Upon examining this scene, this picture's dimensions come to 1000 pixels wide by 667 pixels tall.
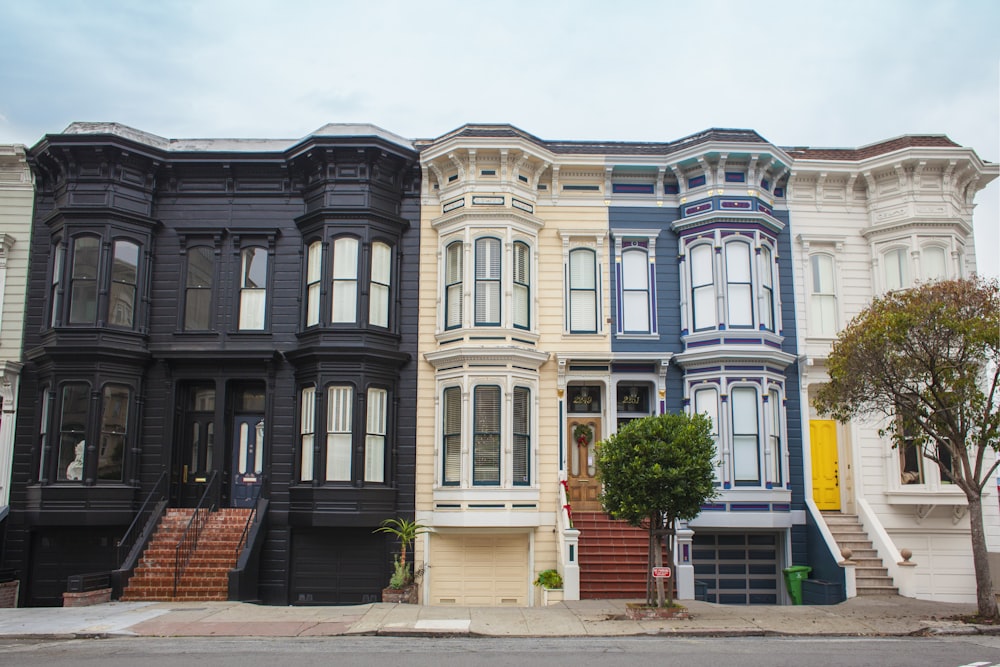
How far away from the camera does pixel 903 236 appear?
21.6 meters

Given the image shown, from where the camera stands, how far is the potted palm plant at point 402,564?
1886cm

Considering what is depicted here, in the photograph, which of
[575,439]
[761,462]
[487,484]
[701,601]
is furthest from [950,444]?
[487,484]

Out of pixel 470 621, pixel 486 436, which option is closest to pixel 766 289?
pixel 486 436

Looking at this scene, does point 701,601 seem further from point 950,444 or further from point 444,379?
point 444,379

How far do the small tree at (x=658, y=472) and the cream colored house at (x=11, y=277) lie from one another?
538 inches

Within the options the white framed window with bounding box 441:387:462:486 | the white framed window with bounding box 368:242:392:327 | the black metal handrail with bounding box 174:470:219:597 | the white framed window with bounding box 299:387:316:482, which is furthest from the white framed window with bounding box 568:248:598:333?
the black metal handrail with bounding box 174:470:219:597

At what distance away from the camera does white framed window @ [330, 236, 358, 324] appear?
2052 centimetres

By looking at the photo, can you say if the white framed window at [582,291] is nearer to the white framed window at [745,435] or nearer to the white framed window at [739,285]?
the white framed window at [739,285]

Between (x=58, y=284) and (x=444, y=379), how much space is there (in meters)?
8.99

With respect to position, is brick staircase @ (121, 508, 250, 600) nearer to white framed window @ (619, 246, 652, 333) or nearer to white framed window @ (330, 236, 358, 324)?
white framed window @ (330, 236, 358, 324)

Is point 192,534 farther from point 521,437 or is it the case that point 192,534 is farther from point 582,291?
point 582,291

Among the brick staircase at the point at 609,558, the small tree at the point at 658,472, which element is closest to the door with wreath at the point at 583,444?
the brick staircase at the point at 609,558

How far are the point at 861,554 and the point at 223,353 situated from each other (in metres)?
14.9

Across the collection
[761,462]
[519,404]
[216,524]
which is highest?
[519,404]
